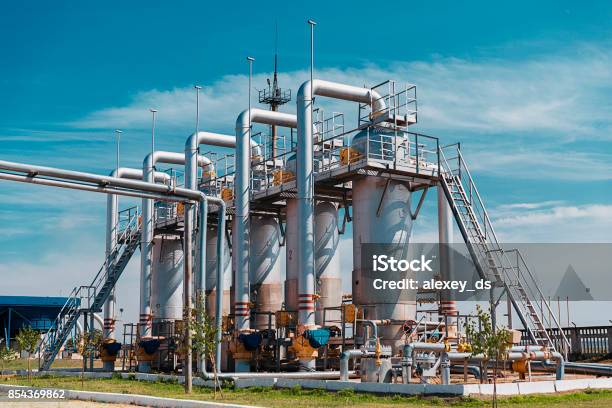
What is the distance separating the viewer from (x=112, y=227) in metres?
47.8

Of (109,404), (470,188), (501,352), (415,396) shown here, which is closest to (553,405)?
(501,352)

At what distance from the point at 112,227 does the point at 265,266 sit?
12.4m

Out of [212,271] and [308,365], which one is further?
[212,271]

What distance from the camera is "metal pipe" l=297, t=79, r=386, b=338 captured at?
3142cm

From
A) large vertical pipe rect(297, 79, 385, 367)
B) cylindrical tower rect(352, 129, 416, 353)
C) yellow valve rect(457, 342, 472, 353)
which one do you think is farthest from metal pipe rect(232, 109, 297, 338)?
yellow valve rect(457, 342, 472, 353)

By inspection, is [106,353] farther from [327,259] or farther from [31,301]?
[31,301]

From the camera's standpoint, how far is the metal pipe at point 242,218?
34.6 metres

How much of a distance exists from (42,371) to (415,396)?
25.2 metres

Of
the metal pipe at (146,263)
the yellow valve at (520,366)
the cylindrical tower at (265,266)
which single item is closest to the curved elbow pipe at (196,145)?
the metal pipe at (146,263)

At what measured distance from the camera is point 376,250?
3231 centimetres

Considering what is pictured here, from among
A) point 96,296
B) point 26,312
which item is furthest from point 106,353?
point 26,312

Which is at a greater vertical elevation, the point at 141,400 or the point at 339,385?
the point at 339,385

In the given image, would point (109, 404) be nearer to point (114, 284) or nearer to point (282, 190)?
point (282, 190)

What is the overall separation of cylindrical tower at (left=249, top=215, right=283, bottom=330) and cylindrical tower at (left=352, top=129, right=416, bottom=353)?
7.27m
